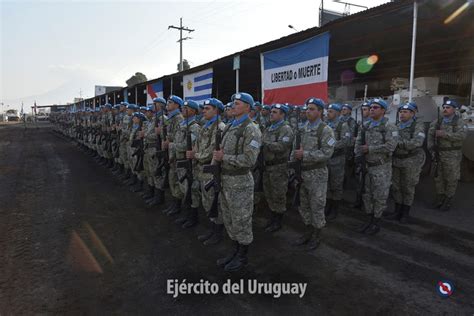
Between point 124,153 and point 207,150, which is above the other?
point 207,150

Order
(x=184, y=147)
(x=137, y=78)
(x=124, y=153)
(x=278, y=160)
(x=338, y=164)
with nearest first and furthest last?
(x=278, y=160) → (x=184, y=147) → (x=338, y=164) → (x=124, y=153) → (x=137, y=78)

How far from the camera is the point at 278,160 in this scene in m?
5.29

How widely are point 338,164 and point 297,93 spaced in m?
3.03

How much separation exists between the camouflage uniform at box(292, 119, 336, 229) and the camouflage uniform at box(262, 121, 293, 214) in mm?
713

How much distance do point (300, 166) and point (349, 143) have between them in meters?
2.29

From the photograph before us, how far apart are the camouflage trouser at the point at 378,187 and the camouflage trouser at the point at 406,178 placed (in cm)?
84

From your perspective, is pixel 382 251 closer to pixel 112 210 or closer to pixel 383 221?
pixel 383 221

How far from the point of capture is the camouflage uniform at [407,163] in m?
5.42

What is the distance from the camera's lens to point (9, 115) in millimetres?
68750

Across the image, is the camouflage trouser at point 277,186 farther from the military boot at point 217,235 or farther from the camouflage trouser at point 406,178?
the camouflage trouser at point 406,178

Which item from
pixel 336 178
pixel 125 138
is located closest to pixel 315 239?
pixel 336 178

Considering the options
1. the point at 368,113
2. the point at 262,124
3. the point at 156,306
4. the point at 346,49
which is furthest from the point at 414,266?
the point at 346,49

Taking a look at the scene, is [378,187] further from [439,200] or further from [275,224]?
[439,200]

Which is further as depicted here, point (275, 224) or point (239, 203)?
point (275, 224)
